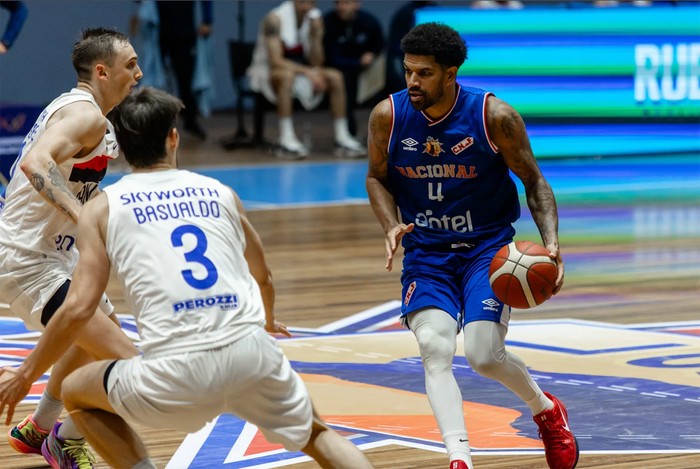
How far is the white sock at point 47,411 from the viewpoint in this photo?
5.23 m

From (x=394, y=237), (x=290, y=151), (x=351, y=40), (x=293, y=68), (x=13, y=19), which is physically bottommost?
(x=290, y=151)

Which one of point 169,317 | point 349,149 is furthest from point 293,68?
point 169,317

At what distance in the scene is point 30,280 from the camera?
4.95 meters

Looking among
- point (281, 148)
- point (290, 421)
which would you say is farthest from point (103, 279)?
point (281, 148)

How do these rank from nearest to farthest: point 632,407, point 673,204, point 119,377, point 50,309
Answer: point 119,377, point 50,309, point 632,407, point 673,204

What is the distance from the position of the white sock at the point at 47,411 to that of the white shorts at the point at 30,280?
1.26 ft

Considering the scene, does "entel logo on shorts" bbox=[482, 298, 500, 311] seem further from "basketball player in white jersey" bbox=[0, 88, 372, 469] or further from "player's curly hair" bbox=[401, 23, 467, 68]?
"basketball player in white jersey" bbox=[0, 88, 372, 469]

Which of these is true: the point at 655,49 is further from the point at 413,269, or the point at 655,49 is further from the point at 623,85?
the point at 413,269

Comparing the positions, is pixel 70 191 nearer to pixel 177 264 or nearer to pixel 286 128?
pixel 177 264

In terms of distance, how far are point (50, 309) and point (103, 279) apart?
1128 mm

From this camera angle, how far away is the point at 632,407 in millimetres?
5965

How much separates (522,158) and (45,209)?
74.8 inches

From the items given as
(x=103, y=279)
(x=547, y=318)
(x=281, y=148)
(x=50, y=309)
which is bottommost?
(x=281, y=148)

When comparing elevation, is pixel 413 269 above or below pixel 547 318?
above
